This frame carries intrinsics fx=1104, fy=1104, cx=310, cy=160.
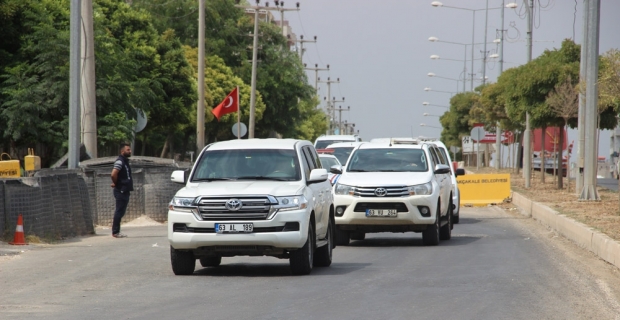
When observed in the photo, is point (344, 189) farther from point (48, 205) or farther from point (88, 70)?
point (88, 70)

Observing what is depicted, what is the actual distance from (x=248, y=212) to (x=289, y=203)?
1.71ft

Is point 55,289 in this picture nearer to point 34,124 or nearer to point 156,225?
point 156,225

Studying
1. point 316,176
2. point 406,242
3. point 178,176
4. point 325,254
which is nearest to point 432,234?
point 406,242

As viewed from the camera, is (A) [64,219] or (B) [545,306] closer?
(B) [545,306]

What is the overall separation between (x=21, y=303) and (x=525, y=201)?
22.8m

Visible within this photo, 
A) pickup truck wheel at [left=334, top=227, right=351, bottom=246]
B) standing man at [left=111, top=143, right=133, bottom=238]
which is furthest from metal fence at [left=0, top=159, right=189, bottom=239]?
pickup truck wheel at [left=334, top=227, right=351, bottom=246]

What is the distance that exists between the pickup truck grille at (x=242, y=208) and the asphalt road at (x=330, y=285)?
0.78 meters

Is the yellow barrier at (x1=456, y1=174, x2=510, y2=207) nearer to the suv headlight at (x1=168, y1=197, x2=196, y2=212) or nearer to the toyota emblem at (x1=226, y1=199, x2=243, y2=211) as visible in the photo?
the suv headlight at (x1=168, y1=197, x2=196, y2=212)

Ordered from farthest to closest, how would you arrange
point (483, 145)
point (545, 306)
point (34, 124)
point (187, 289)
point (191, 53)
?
point (483, 145) < point (191, 53) < point (34, 124) < point (187, 289) < point (545, 306)

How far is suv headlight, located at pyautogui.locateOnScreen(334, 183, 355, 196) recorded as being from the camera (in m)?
19.2

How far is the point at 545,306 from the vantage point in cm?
1100

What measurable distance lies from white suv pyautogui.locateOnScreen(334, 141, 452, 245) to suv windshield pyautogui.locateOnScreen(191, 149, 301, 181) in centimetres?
436

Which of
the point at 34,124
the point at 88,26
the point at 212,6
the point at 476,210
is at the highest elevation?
the point at 212,6

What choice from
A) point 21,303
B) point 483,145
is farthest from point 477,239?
point 483,145
